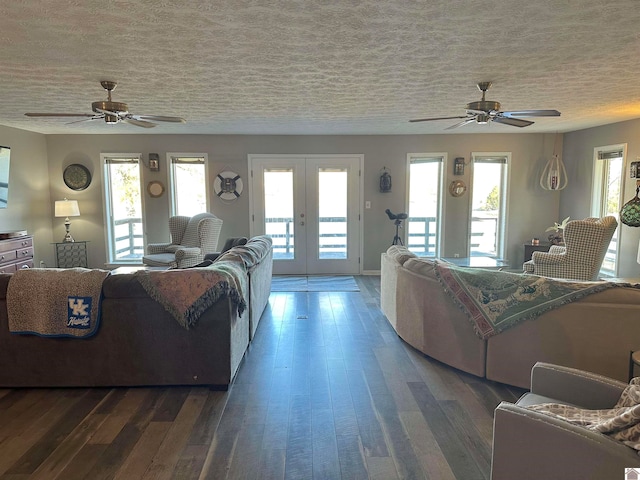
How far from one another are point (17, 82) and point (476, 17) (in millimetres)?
3724

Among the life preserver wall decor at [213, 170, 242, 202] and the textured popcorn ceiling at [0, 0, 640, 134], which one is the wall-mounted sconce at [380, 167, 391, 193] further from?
the life preserver wall decor at [213, 170, 242, 202]

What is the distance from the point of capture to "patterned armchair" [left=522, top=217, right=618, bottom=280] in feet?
13.8

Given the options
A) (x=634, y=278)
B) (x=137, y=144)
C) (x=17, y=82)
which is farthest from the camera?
(x=137, y=144)

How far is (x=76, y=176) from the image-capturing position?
6.71 meters

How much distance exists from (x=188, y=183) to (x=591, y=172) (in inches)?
256

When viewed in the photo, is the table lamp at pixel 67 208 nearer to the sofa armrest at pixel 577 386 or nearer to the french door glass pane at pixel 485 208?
the french door glass pane at pixel 485 208

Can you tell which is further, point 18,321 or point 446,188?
point 446,188

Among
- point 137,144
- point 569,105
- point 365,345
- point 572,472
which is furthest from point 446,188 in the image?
point 572,472

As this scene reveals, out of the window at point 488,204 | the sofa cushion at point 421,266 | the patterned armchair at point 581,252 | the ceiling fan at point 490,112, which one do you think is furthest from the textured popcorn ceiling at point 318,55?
the window at point 488,204

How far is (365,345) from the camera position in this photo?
372 cm

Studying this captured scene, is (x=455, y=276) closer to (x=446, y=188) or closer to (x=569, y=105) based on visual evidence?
(x=569, y=105)

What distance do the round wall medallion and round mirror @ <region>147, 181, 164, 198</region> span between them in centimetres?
103

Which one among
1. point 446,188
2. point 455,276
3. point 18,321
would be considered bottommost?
point 18,321

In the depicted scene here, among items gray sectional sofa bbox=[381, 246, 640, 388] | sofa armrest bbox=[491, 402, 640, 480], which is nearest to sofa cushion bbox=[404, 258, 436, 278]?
gray sectional sofa bbox=[381, 246, 640, 388]
